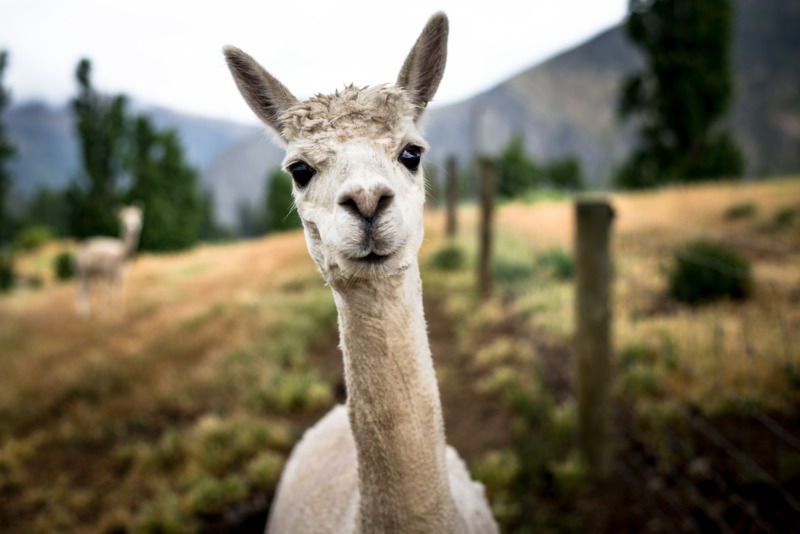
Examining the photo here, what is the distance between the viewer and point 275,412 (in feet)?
16.7

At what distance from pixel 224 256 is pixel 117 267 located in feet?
13.0

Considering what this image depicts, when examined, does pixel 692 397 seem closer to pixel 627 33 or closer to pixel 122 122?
pixel 122 122

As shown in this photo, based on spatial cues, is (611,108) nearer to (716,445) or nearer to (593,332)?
(716,445)

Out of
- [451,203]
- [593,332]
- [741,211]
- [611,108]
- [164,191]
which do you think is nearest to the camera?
[593,332]

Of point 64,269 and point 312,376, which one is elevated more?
point 64,269

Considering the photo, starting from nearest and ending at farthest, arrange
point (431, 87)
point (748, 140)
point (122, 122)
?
1. point (431, 87)
2. point (122, 122)
3. point (748, 140)

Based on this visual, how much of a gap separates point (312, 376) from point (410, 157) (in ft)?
14.6

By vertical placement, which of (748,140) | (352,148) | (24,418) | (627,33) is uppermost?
(748,140)

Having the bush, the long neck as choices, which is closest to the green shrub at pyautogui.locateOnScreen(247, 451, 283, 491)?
the long neck

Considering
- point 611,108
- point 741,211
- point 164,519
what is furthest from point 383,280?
point 611,108

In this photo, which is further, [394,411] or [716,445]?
[716,445]

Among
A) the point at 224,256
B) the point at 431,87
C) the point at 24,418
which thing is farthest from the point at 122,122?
the point at 431,87

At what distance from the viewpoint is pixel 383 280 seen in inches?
56.6

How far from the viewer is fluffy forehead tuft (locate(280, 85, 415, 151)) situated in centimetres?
142
